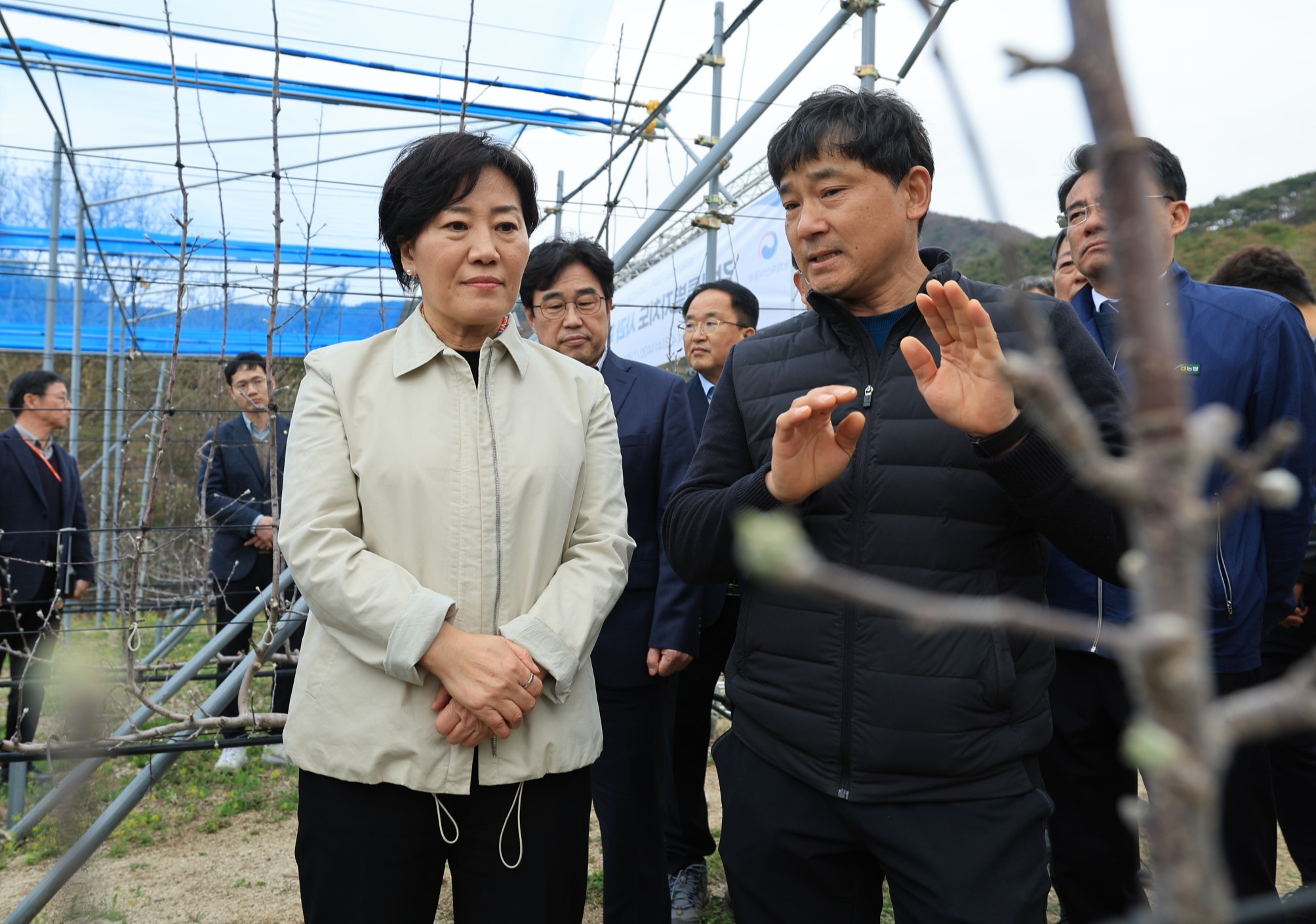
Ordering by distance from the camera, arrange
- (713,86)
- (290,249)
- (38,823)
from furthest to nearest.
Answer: (290,249) → (713,86) → (38,823)

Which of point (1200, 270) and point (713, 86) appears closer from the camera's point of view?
point (713, 86)

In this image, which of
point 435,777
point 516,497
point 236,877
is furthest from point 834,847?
point 236,877

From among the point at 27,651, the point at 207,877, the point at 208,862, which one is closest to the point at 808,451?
the point at 207,877

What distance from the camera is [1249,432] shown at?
7.88 ft

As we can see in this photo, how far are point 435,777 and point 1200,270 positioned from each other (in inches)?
857

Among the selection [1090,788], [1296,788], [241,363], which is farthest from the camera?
[241,363]

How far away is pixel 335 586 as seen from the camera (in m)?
1.77

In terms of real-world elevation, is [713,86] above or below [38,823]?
above

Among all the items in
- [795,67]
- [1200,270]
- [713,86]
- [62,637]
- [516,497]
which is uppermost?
[1200,270]

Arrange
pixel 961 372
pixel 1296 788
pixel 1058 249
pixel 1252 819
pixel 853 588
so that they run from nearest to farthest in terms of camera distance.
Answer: pixel 853 588, pixel 961 372, pixel 1252 819, pixel 1296 788, pixel 1058 249

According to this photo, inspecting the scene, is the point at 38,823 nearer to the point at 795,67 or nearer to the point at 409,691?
the point at 409,691

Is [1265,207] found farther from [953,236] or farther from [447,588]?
[447,588]

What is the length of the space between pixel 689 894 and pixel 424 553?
2196 millimetres

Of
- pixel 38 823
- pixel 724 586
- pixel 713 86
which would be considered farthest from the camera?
pixel 713 86
